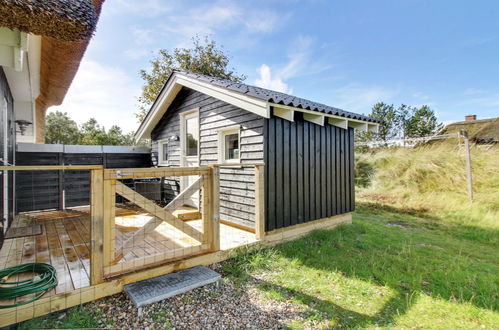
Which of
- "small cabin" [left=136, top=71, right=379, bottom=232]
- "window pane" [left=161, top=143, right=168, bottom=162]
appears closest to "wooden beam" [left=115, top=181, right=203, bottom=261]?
"small cabin" [left=136, top=71, right=379, bottom=232]

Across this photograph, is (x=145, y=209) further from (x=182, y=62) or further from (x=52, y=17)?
(x=182, y=62)

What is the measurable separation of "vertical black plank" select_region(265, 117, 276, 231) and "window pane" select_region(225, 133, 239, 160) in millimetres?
888

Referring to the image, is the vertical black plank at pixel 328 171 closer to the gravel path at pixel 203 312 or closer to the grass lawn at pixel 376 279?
the grass lawn at pixel 376 279

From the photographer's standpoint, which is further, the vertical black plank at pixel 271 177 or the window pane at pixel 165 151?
the window pane at pixel 165 151

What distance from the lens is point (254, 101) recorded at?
3.63 meters

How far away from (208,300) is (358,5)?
30.6 feet

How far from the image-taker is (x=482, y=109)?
18719 millimetres

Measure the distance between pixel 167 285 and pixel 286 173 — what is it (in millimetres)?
2577

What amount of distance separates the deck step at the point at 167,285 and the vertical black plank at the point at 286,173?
6.16 feet

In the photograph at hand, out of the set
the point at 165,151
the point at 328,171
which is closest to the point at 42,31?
the point at 328,171

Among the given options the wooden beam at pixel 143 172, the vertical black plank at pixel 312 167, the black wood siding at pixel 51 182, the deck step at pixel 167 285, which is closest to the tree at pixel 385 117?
the vertical black plank at pixel 312 167

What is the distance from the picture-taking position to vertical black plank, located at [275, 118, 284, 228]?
4.04 m

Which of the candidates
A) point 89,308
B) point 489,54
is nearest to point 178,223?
point 89,308

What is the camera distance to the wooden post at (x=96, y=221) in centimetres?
217
